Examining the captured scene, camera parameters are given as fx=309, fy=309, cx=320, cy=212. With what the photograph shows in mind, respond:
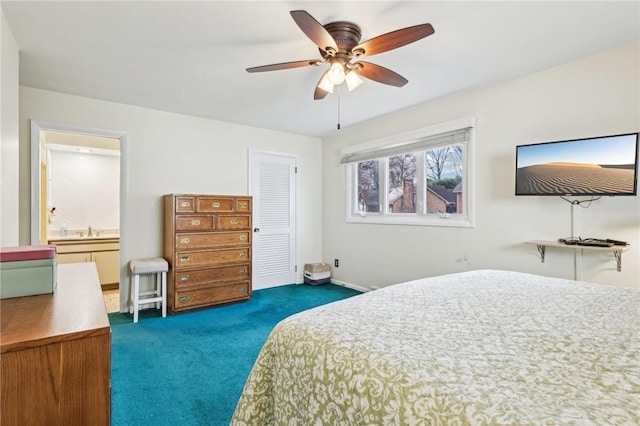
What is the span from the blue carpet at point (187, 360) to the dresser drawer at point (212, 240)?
0.74 m

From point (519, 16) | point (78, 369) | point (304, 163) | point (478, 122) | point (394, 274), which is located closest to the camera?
point (78, 369)

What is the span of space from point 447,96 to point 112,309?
4478 millimetres

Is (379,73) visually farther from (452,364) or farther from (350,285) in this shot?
(350,285)

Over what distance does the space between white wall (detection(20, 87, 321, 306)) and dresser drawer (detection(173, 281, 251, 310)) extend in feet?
2.22

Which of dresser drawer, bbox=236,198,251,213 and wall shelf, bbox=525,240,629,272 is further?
dresser drawer, bbox=236,198,251,213

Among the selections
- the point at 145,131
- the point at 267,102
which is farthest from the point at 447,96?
the point at 145,131

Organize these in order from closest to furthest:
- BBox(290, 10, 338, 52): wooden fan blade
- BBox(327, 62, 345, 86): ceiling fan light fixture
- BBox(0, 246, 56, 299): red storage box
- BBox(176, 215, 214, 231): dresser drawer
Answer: BBox(0, 246, 56, 299): red storage box → BBox(290, 10, 338, 52): wooden fan blade → BBox(327, 62, 345, 86): ceiling fan light fixture → BBox(176, 215, 214, 231): dresser drawer

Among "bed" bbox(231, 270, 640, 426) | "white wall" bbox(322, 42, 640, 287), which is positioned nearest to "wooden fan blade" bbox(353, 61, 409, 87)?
"white wall" bbox(322, 42, 640, 287)

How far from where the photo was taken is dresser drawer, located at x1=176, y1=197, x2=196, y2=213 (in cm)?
341

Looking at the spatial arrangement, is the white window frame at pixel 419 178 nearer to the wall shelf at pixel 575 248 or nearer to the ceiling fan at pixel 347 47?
the wall shelf at pixel 575 248

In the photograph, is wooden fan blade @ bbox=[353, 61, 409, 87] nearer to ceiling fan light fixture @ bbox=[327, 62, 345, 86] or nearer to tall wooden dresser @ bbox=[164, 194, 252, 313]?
ceiling fan light fixture @ bbox=[327, 62, 345, 86]

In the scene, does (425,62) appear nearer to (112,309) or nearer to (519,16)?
(519,16)

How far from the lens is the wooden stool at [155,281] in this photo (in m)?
3.20

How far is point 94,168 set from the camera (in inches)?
201
